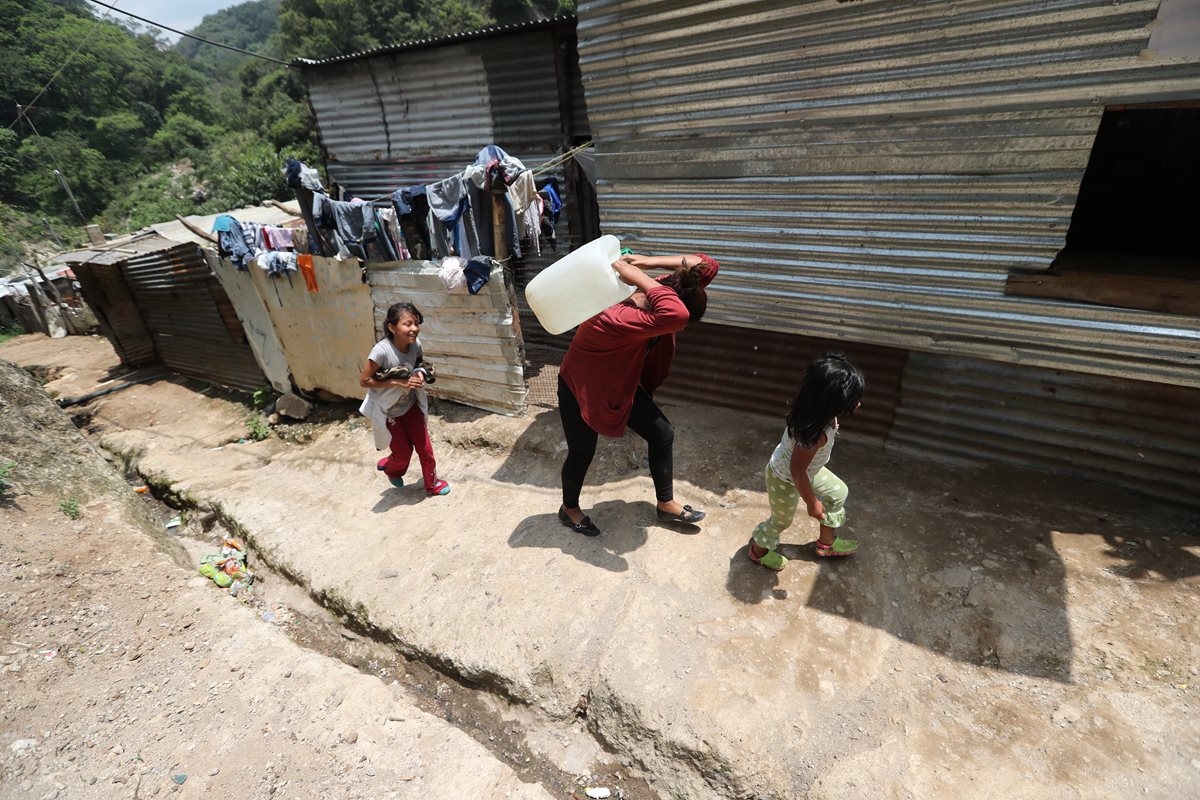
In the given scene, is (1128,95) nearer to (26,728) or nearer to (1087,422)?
(1087,422)

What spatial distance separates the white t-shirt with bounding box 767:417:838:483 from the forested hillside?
32332 millimetres

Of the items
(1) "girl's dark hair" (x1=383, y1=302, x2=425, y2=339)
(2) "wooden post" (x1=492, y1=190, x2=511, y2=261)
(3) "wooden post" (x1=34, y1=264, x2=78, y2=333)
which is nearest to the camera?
Result: (1) "girl's dark hair" (x1=383, y1=302, x2=425, y2=339)

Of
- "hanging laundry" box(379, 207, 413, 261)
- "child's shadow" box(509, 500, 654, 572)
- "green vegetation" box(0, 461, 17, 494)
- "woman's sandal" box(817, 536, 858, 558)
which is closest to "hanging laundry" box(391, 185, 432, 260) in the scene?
"hanging laundry" box(379, 207, 413, 261)

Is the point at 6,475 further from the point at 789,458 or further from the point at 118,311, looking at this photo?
the point at 118,311

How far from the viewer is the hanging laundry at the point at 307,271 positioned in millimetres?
6055

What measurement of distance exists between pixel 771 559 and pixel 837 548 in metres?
0.40

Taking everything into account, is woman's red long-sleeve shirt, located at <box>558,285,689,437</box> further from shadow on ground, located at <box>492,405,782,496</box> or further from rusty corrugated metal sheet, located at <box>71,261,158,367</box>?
rusty corrugated metal sheet, located at <box>71,261,158,367</box>

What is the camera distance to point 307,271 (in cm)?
610

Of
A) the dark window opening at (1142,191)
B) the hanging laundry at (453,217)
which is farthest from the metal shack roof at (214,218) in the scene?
the dark window opening at (1142,191)

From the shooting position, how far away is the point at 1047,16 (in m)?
2.50

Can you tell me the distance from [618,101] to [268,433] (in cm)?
602

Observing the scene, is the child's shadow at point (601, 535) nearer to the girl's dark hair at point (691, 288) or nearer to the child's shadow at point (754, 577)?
the child's shadow at point (754, 577)

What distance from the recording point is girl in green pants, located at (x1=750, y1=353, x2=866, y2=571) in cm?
247

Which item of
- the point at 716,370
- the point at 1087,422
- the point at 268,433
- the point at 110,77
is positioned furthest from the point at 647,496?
the point at 110,77
